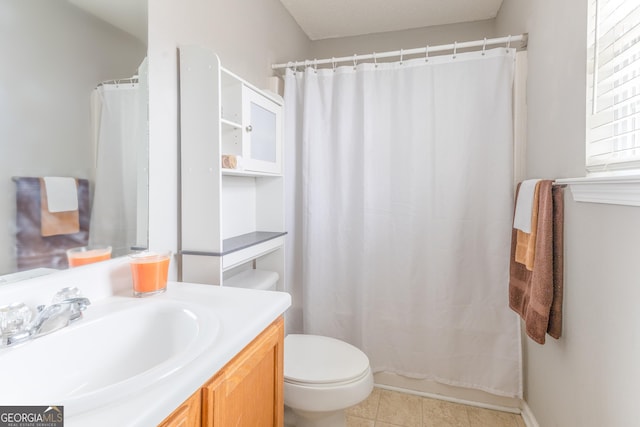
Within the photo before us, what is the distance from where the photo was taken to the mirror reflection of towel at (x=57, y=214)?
84cm

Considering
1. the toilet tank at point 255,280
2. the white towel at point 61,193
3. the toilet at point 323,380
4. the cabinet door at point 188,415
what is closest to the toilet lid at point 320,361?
the toilet at point 323,380

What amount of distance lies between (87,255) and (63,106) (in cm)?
42

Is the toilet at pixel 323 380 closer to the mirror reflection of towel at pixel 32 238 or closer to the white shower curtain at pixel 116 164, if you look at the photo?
the white shower curtain at pixel 116 164

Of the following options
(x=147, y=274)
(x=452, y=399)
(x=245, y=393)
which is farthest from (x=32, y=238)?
(x=452, y=399)

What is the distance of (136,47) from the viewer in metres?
1.08

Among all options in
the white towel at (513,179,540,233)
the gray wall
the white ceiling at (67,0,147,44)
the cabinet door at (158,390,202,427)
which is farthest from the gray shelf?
the gray wall

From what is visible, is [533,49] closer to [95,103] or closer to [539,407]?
[539,407]

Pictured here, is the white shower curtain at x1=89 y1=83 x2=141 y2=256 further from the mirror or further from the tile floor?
the tile floor

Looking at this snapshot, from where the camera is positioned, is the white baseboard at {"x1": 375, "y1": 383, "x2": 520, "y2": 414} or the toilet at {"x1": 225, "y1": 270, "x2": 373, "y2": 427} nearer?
the toilet at {"x1": 225, "y1": 270, "x2": 373, "y2": 427}

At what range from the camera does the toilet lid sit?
1358mm

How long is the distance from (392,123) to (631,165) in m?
1.19

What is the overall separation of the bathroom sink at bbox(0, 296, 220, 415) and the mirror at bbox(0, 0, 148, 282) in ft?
0.72

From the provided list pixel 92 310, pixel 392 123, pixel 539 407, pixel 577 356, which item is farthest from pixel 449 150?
pixel 92 310

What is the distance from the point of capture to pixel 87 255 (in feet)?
3.17
